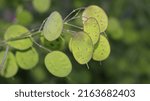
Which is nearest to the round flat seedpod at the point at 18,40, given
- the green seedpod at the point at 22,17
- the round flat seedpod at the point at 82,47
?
the round flat seedpod at the point at 82,47

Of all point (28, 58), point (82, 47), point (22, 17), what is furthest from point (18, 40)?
point (22, 17)

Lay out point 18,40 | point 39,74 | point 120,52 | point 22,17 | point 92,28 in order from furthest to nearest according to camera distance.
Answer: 1. point 120,52
2. point 39,74
3. point 22,17
4. point 18,40
5. point 92,28

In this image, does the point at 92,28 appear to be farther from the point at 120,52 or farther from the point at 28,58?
the point at 120,52

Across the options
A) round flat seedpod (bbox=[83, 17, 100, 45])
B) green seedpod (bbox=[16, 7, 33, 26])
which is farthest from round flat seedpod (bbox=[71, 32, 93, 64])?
green seedpod (bbox=[16, 7, 33, 26])

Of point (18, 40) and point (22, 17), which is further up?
point (22, 17)

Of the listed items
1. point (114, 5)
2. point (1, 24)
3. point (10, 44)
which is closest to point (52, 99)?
point (10, 44)

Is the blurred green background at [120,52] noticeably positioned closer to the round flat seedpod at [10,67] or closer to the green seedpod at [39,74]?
the green seedpod at [39,74]
